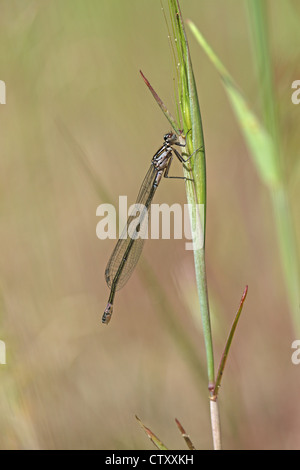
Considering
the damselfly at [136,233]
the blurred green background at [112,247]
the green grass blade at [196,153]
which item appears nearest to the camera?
the green grass blade at [196,153]

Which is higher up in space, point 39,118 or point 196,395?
point 39,118

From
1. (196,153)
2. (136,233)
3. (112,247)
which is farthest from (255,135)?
(112,247)

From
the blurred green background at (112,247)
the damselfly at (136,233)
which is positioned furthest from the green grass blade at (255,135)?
the damselfly at (136,233)

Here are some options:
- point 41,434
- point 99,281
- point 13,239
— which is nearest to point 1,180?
point 13,239

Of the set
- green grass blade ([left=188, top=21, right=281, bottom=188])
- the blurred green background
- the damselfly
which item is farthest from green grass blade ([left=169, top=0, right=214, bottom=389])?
the damselfly

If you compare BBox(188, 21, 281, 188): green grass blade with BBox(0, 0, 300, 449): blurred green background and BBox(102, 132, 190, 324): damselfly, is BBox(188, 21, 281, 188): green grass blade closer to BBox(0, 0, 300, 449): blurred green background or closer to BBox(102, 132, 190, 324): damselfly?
BBox(0, 0, 300, 449): blurred green background

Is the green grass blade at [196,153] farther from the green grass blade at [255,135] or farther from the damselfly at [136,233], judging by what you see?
the damselfly at [136,233]

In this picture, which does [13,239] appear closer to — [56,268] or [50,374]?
[56,268]
